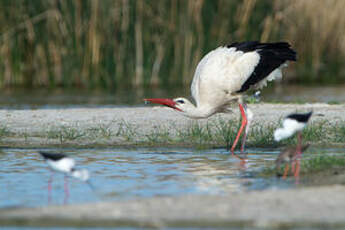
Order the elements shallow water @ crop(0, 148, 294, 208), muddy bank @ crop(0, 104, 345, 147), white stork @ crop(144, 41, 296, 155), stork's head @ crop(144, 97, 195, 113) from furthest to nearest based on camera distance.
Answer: muddy bank @ crop(0, 104, 345, 147)
white stork @ crop(144, 41, 296, 155)
stork's head @ crop(144, 97, 195, 113)
shallow water @ crop(0, 148, 294, 208)

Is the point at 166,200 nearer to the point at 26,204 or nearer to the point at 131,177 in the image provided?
the point at 26,204

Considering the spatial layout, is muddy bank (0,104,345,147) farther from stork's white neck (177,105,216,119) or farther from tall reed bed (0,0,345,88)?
tall reed bed (0,0,345,88)

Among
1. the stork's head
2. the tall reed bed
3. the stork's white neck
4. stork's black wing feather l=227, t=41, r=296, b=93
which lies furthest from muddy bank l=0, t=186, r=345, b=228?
the tall reed bed

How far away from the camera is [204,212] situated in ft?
17.8

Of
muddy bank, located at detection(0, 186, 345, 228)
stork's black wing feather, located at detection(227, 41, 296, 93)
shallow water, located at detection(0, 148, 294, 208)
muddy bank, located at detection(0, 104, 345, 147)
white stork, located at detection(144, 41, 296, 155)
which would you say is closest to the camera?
muddy bank, located at detection(0, 186, 345, 228)

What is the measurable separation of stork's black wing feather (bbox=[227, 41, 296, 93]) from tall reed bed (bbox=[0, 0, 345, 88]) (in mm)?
7784

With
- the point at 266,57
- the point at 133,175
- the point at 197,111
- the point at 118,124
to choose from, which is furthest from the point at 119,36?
the point at 133,175

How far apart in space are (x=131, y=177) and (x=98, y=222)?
7.93ft

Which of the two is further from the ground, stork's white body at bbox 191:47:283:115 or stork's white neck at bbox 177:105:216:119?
stork's white body at bbox 191:47:283:115

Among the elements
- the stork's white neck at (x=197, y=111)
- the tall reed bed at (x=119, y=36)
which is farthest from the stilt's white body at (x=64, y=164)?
the tall reed bed at (x=119, y=36)

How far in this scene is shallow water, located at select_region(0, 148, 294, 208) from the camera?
22.0 ft

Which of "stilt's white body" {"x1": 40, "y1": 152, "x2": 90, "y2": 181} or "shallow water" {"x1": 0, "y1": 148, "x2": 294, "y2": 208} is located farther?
"shallow water" {"x1": 0, "y1": 148, "x2": 294, "y2": 208}

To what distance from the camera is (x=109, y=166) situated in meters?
8.41

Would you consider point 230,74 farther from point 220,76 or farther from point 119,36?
point 119,36
